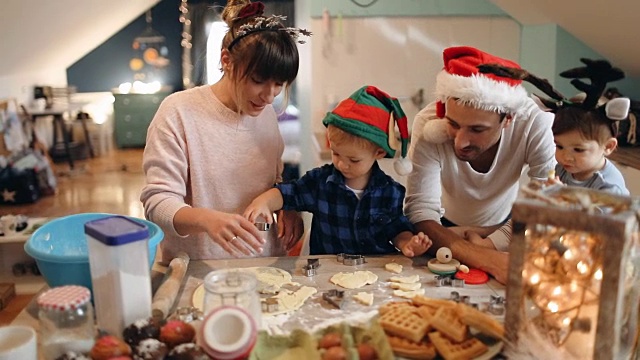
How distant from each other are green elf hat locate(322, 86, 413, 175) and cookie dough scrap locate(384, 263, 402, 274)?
0.22 metres

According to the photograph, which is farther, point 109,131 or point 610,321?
point 109,131

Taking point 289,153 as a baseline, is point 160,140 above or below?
above

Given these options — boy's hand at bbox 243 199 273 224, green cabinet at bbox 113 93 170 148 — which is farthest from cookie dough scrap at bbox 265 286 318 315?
green cabinet at bbox 113 93 170 148

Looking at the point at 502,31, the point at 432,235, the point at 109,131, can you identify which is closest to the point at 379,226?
the point at 432,235

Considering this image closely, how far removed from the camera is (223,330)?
844mm

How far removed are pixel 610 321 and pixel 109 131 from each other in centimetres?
720

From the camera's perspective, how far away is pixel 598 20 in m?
2.87

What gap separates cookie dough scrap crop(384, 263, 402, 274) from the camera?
1.22 meters

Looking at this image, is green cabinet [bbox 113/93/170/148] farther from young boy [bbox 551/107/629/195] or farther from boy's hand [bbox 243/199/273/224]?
A: young boy [bbox 551/107/629/195]

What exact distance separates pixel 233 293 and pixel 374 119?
1.77 ft

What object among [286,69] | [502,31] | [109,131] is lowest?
[109,131]

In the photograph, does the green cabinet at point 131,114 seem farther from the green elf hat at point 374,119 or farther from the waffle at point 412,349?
A: the waffle at point 412,349

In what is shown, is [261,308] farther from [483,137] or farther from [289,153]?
[289,153]

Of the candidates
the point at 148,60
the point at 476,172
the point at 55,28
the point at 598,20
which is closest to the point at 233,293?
the point at 476,172
